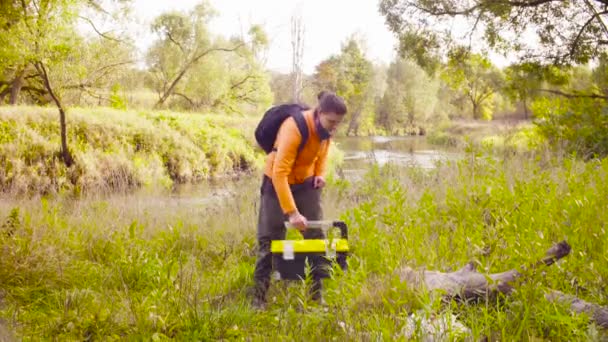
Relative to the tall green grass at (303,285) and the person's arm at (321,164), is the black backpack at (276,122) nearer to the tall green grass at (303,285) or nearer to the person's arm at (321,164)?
the person's arm at (321,164)

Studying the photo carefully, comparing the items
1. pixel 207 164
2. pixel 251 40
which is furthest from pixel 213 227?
pixel 251 40

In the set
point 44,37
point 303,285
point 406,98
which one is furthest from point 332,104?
point 406,98

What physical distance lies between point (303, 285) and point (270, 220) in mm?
1250

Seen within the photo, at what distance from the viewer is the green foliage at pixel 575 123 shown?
10422 millimetres

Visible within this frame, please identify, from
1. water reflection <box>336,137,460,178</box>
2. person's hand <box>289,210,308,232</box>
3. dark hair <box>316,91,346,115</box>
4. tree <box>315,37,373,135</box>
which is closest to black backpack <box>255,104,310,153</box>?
dark hair <box>316,91,346,115</box>

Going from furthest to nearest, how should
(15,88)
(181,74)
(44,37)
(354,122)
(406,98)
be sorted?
(354,122)
(406,98)
(181,74)
(15,88)
(44,37)

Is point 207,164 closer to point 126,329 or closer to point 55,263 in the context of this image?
point 55,263

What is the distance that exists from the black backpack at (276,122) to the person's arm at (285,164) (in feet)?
0.18

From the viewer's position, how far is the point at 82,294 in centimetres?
360

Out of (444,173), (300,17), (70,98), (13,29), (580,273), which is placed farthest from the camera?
(300,17)

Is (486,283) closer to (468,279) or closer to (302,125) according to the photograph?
(468,279)

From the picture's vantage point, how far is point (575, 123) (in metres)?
10.9

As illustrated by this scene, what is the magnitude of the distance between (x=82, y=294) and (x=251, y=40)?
24.4 metres

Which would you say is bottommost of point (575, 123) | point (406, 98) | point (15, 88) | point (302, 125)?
point (302, 125)
